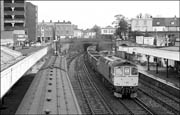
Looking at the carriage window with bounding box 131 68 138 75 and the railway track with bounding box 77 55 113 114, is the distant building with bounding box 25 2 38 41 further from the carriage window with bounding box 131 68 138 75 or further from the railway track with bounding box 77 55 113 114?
the carriage window with bounding box 131 68 138 75

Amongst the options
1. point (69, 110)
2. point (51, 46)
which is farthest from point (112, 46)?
point (69, 110)

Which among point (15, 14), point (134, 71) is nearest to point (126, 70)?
point (134, 71)

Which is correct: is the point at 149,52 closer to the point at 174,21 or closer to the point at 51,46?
the point at 51,46

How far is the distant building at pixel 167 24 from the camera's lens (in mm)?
91938

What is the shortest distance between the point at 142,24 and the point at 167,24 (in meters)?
8.33

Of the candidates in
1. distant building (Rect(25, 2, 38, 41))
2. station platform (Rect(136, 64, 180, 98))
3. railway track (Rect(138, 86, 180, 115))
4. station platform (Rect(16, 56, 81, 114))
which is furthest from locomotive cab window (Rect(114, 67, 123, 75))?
distant building (Rect(25, 2, 38, 41))

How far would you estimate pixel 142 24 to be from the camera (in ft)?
314

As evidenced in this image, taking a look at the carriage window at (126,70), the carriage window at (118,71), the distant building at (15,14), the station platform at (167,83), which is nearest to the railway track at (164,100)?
the station platform at (167,83)

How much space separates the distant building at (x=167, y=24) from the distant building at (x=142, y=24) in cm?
195

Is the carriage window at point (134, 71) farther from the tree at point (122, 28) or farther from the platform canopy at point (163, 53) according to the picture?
the tree at point (122, 28)

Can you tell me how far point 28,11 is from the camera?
9288 centimetres

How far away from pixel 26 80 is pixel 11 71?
506 inches

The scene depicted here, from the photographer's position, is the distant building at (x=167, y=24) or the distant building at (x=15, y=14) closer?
the distant building at (x=15, y=14)

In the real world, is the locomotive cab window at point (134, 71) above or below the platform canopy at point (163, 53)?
below
